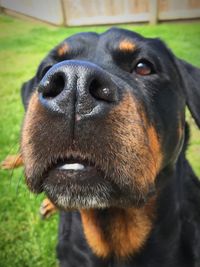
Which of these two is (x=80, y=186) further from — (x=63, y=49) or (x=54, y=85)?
(x=63, y=49)

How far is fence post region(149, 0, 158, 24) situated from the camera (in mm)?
7258

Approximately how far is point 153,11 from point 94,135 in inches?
246

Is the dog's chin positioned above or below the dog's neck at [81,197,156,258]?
above

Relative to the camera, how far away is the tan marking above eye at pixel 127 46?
7.89ft

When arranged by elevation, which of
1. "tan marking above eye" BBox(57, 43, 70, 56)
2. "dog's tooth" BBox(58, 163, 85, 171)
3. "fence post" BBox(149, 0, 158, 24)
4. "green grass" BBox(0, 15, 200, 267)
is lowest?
"green grass" BBox(0, 15, 200, 267)

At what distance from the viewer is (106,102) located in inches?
66.2

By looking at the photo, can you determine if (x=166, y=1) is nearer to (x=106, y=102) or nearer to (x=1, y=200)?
(x=1, y=200)

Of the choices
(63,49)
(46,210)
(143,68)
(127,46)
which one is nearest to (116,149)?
(143,68)

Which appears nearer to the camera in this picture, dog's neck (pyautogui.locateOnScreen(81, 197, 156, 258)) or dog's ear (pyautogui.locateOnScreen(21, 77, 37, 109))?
dog's neck (pyautogui.locateOnScreen(81, 197, 156, 258))

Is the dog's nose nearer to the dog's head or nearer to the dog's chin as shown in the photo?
the dog's head

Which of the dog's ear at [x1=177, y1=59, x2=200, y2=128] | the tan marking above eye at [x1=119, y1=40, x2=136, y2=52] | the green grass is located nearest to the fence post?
the green grass

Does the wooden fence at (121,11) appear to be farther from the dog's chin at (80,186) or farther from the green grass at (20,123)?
the dog's chin at (80,186)

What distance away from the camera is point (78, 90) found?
1.59m

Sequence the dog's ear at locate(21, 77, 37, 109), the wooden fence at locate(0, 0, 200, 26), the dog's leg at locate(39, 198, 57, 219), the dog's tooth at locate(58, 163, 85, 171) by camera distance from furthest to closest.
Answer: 1. the wooden fence at locate(0, 0, 200, 26)
2. the dog's leg at locate(39, 198, 57, 219)
3. the dog's ear at locate(21, 77, 37, 109)
4. the dog's tooth at locate(58, 163, 85, 171)
